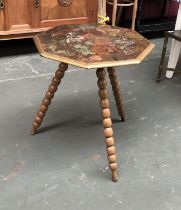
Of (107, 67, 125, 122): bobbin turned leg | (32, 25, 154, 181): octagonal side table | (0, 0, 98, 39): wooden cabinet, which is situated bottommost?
(107, 67, 125, 122): bobbin turned leg

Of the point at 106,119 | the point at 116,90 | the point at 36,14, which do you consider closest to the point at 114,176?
the point at 106,119

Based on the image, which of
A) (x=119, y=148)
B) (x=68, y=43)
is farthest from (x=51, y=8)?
(x=119, y=148)

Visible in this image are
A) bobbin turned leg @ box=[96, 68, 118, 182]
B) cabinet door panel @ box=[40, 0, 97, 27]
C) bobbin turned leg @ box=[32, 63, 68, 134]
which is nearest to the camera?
bobbin turned leg @ box=[96, 68, 118, 182]

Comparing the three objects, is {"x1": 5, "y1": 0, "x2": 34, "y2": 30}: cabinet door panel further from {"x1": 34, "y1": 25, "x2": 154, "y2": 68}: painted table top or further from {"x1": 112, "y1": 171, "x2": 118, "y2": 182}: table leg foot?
{"x1": 112, "y1": 171, "x2": 118, "y2": 182}: table leg foot

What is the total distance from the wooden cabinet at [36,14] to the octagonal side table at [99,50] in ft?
3.76

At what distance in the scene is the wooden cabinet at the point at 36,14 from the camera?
283cm

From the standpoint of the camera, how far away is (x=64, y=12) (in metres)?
3.00

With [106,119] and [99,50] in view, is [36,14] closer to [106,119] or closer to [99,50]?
[99,50]

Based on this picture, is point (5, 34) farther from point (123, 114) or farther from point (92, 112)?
point (123, 114)

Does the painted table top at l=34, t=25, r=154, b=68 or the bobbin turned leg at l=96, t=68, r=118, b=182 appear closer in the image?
the painted table top at l=34, t=25, r=154, b=68

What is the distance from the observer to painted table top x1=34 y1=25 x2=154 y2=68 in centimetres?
144

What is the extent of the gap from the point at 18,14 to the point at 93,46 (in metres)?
1.53

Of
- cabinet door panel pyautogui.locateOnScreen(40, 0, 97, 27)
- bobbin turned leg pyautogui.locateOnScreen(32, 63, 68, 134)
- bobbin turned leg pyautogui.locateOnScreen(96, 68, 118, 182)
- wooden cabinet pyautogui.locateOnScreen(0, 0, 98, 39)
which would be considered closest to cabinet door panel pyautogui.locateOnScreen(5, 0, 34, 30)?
wooden cabinet pyautogui.locateOnScreen(0, 0, 98, 39)

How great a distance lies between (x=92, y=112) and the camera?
225 cm
